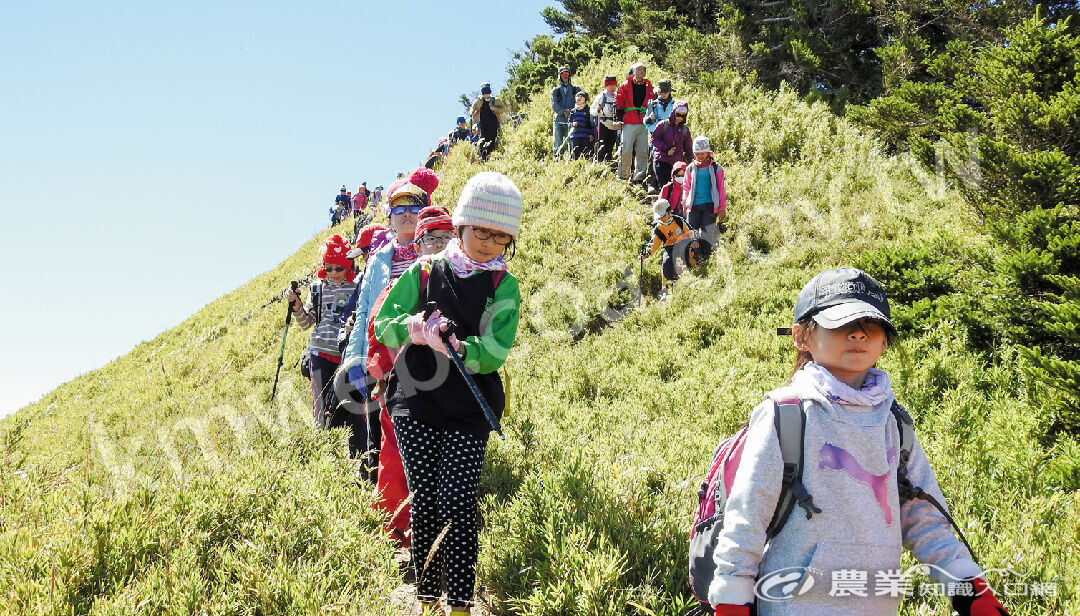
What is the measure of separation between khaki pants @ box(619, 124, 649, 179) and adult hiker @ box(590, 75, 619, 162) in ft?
2.08

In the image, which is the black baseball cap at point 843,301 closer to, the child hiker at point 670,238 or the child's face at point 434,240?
the child's face at point 434,240

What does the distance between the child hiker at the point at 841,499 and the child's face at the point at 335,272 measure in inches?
183

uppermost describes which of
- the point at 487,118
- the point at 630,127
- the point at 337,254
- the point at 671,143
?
the point at 487,118

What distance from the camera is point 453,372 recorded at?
3076 millimetres

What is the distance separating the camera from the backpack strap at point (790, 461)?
6.03 ft

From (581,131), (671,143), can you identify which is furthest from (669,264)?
(581,131)

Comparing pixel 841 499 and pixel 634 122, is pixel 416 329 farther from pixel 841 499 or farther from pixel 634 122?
pixel 634 122

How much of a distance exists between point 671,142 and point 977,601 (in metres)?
10.9

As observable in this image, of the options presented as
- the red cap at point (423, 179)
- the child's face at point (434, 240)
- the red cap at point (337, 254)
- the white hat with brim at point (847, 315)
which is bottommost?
the white hat with brim at point (847, 315)

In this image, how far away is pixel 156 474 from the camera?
3.82 meters

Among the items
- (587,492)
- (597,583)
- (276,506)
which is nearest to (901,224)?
(587,492)

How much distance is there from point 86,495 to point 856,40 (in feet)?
64.0

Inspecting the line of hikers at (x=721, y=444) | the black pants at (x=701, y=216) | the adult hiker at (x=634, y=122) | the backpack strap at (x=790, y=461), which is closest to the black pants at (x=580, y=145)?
the adult hiker at (x=634, y=122)

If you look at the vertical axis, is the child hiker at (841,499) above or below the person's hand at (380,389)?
below
